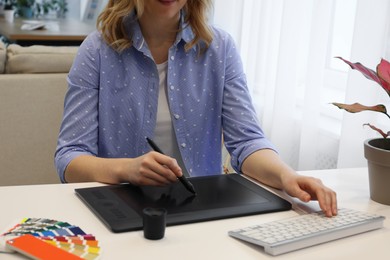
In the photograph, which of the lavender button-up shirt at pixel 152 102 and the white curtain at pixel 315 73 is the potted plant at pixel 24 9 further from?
the lavender button-up shirt at pixel 152 102

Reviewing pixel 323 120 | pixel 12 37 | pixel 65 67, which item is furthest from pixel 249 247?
pixel 12 37

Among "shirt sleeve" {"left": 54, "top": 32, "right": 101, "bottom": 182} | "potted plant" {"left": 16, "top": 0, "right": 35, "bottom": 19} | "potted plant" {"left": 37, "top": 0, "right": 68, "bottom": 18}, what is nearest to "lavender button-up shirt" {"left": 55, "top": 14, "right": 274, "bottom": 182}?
"shirt sleeve" {"left": 54, "top": 32, "right": 101, "bottom": 182}

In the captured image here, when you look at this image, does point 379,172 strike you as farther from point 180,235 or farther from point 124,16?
point 124,16

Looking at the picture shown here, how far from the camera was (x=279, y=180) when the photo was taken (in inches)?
52.1

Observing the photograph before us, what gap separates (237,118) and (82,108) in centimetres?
42

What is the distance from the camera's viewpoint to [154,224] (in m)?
1.00

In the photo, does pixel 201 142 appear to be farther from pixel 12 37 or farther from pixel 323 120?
pixel 12 37

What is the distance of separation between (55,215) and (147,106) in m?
0.58

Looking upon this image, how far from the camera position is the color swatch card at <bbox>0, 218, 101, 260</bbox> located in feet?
3.05

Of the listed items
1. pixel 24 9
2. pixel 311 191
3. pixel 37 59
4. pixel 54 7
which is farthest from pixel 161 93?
pixel 54 7

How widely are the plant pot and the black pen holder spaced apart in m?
0.52

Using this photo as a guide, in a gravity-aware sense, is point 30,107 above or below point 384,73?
below

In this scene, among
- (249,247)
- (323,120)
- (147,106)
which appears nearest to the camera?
(249,247)

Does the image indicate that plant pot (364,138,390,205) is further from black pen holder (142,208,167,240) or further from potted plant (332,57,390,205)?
black pen holder (142,208,167,240)
